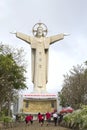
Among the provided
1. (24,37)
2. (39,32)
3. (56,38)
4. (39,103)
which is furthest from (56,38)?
(39,103)

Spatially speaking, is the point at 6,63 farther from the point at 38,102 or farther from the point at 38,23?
the point at 38,23

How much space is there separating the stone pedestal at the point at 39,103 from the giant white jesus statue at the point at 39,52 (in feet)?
7.74

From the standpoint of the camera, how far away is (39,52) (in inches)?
2034

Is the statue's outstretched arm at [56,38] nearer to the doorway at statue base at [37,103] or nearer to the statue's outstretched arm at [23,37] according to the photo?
the statue's outstretched arm at [23,37]

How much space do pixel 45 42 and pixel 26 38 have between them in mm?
2670

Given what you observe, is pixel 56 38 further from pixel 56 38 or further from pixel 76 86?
pixel 76 86

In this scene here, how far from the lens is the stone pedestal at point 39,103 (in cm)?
4838

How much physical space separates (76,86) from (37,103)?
20.8 ft

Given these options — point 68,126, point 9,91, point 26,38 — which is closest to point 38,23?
point 26,38

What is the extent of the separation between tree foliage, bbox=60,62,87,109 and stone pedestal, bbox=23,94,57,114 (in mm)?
4368

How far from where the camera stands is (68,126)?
29047mm

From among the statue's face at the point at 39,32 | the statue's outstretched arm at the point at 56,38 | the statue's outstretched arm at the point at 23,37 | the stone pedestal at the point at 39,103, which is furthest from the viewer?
the statue's face at the point at 39,32

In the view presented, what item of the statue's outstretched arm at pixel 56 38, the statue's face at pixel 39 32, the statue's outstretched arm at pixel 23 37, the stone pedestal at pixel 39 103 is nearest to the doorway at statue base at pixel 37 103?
the stone pedestal at pixel 39 103

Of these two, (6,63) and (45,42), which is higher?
(45,42)
